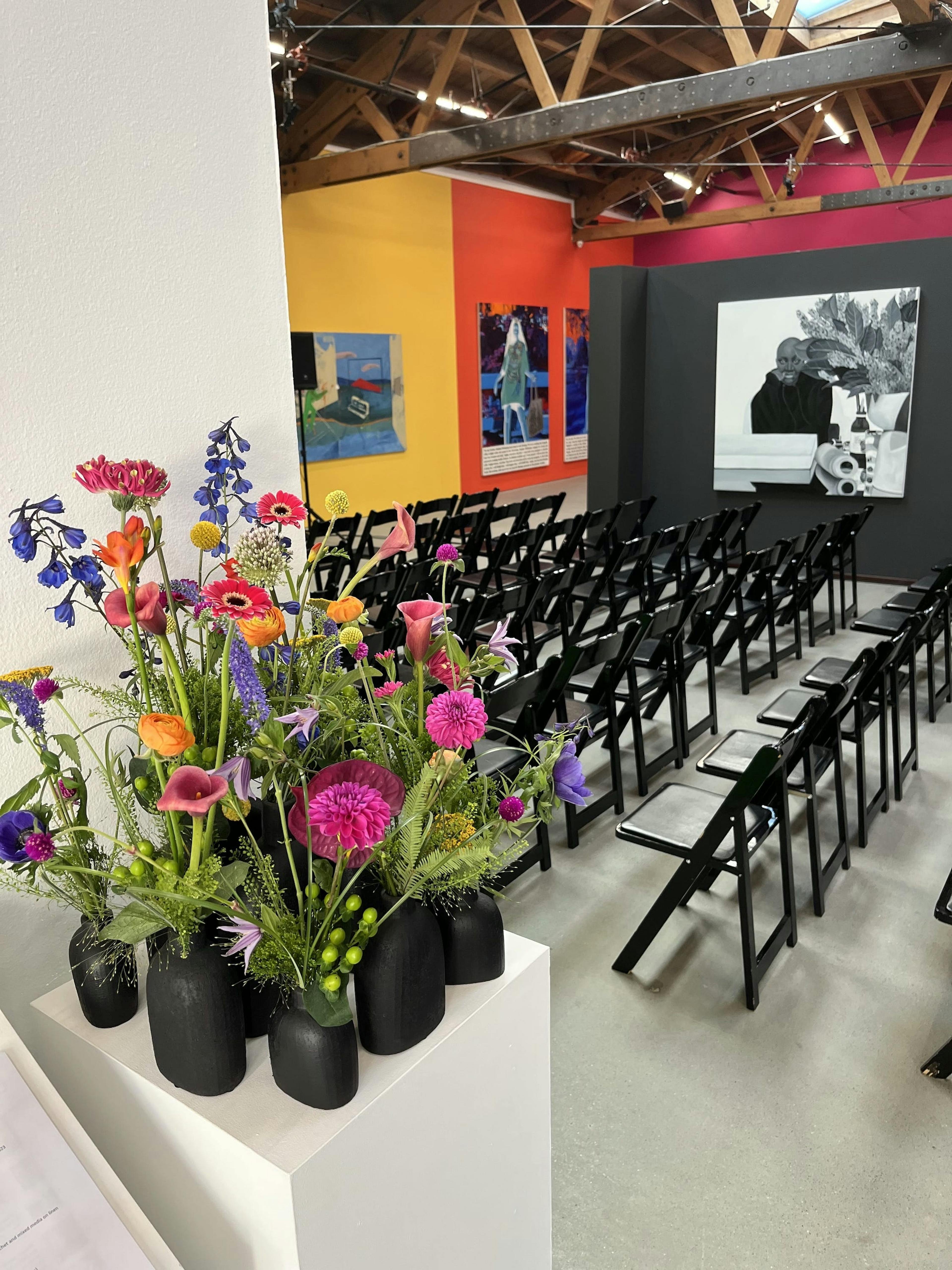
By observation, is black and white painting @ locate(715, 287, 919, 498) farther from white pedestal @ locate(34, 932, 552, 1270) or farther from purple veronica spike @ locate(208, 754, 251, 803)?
purple veronica spike @ locate(208, 754, 251, 803)

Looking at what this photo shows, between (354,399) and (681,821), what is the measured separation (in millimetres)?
9151

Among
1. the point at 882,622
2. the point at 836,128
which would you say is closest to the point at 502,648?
the point at 882,622

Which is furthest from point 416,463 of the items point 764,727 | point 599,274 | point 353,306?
point 764,727

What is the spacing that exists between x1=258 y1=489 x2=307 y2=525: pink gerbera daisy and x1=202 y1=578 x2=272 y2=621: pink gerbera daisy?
29 cm

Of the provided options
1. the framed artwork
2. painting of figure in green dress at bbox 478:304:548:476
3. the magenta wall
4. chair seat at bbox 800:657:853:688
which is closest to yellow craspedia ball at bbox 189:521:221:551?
chair seat at bbox 800:657:853:688

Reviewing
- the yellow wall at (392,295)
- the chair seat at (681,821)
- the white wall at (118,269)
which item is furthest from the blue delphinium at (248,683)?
the yellow wall at (392,295)

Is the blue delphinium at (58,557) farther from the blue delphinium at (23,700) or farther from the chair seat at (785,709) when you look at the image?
the chair seat at (785,709)

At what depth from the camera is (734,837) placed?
2809 millimetres

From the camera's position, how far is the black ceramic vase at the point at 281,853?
3.77 feet

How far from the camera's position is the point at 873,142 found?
10500 mm

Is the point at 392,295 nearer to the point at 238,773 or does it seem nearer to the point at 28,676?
the point at 28,676

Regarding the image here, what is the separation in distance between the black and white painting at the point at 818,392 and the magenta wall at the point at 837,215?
16.7 ft

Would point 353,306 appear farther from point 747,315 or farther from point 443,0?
point 747,315

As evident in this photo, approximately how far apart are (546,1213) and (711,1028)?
3.67 feet
